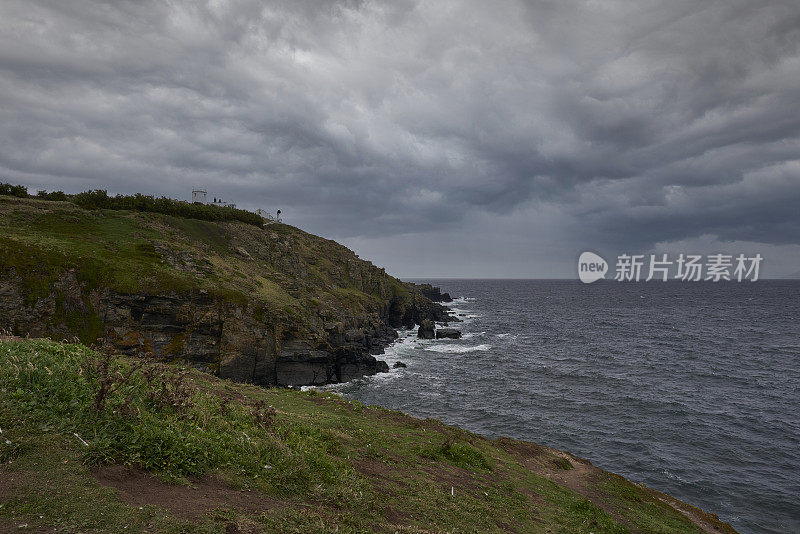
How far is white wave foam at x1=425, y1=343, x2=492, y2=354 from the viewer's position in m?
70.9

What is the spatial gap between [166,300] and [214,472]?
36.6m

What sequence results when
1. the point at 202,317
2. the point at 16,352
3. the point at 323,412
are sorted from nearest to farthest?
the point at 16,352
the point at 323,412
the point at 202,317

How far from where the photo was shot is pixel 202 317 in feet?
136

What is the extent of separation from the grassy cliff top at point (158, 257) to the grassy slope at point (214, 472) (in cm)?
2914

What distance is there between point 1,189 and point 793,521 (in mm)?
89437

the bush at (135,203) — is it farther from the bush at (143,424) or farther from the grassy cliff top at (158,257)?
the bush at (143,424)

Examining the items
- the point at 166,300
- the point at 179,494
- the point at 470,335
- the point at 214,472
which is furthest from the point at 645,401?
the point at 166,300

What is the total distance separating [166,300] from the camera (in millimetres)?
40594

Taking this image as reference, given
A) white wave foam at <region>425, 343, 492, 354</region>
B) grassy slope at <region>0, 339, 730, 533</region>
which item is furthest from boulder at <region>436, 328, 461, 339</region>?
grassy slope at <region>0, 339, 730, 533</region>

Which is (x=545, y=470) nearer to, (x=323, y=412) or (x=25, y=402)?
(x=323, y=412)

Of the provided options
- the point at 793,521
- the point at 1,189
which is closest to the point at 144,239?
the point at 1,189

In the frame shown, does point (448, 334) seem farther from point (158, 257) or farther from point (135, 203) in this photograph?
point (135, 203)

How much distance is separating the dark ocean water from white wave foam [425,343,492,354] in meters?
0.37

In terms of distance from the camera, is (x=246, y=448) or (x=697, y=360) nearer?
(x=246, y=448)
